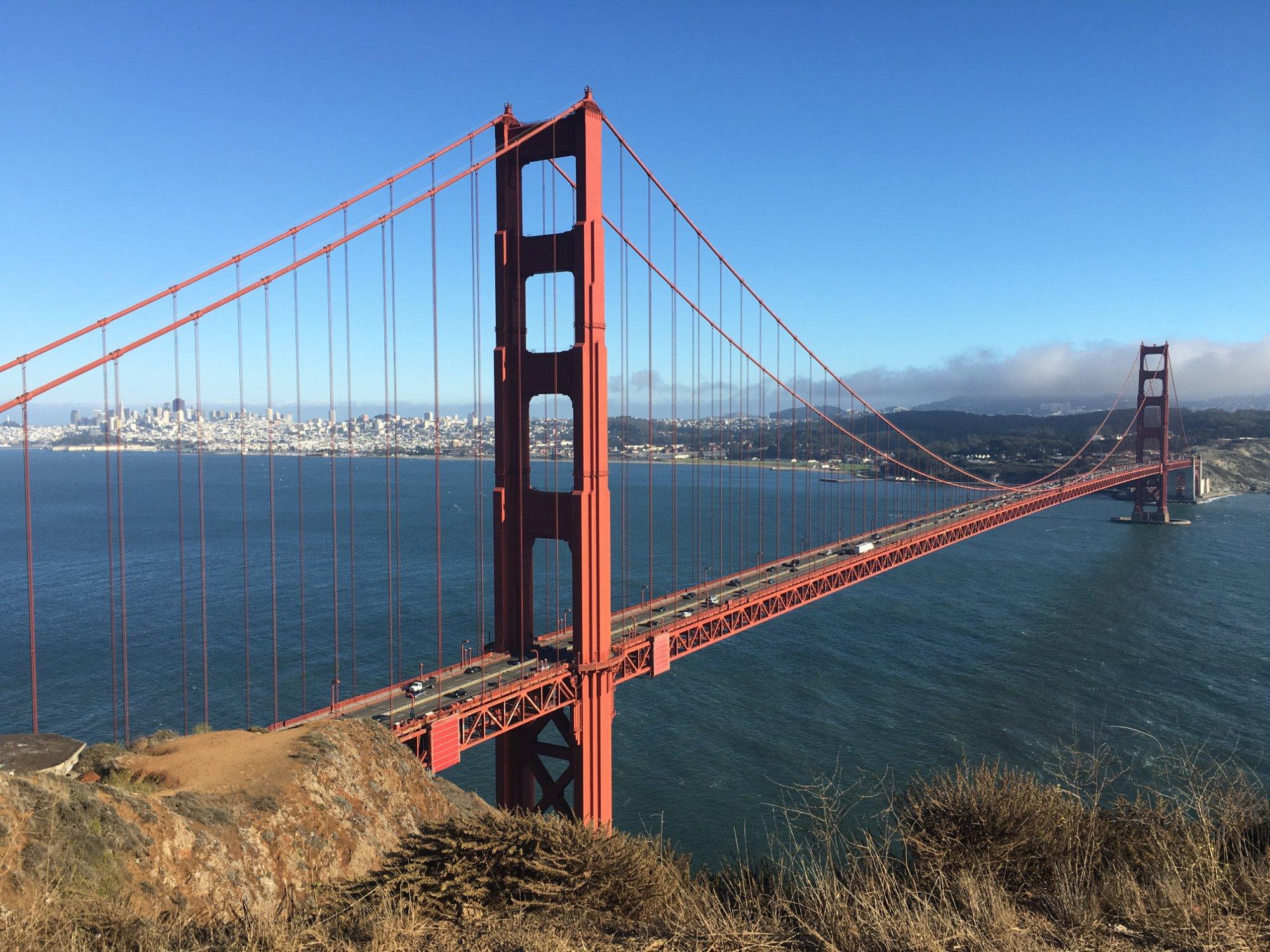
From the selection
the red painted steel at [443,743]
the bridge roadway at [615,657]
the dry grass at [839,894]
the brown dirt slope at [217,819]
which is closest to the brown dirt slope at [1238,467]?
the bridge roadway at [615,657]

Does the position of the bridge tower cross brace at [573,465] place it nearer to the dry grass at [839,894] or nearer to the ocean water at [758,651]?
the ocean water at [758,651]

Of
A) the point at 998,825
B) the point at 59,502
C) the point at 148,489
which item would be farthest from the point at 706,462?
the point at 998,825

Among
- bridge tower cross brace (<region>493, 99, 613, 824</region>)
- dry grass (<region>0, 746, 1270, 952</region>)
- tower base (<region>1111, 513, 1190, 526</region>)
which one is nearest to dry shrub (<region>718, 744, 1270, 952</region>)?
dry grass (<region>0, 746, 1270, 952</region>)

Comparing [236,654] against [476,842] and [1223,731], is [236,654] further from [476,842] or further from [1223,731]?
[1223,731]

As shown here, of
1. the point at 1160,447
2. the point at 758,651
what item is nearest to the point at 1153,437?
the point at 1160,447

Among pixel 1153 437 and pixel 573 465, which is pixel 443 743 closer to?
pixel 573 465

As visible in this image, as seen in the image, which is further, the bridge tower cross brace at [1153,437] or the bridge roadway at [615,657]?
the bridge tower cross brace at [1153,437]
